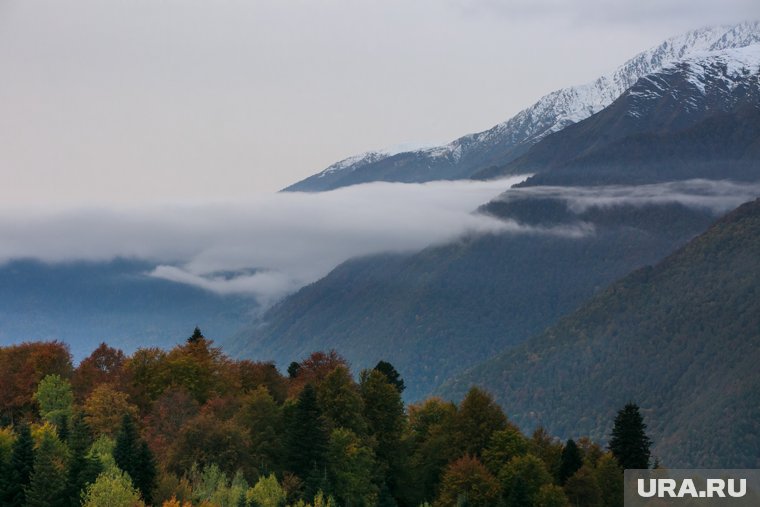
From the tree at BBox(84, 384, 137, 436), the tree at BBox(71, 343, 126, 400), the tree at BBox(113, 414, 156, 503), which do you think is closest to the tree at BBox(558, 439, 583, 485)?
the tree at BBox(84, 384, 137, 436)

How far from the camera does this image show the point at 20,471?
104500mm

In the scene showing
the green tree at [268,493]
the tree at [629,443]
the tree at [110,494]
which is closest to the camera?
the tree at [110,494]

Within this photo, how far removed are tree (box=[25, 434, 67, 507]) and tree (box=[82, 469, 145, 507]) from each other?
211 cm

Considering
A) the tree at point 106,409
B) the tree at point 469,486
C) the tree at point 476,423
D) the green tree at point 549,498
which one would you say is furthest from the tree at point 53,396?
the green tree at point 549,498

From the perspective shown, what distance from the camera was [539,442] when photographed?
153375mm

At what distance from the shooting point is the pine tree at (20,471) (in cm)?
10324

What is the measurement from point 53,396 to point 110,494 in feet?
152

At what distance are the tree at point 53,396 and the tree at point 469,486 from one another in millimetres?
41708

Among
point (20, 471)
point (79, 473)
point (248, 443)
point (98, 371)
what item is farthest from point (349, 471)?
point (98, 371)

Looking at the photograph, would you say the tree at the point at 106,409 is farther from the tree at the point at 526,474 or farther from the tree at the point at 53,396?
the tree at the point at 526,474

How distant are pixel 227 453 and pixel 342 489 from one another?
12.7m

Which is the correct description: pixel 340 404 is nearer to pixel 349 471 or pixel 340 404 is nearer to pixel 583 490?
pixel 349 471

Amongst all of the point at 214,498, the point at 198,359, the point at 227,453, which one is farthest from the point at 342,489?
the point at 198,359

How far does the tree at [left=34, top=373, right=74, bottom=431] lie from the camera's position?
139875 mm
